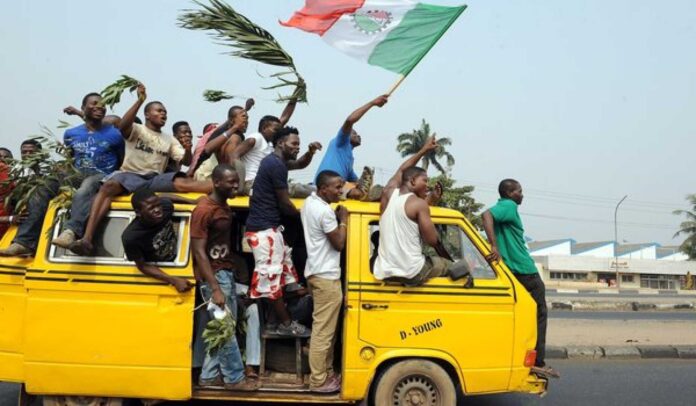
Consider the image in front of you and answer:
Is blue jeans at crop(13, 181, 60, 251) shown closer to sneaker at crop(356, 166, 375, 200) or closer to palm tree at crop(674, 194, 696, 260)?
sneaker at crop(356, 166, 375, 200)

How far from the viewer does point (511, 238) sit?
21.0ft

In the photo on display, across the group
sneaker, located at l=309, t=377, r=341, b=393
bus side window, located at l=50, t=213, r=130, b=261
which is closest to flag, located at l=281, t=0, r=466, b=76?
bus side window, located at l=50, t=213, r=130, b=261

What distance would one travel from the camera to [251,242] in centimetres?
519

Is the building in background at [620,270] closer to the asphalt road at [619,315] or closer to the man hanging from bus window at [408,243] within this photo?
the asphalt road at [619,315]

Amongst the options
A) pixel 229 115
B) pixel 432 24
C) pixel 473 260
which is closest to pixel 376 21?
pixel 432 24

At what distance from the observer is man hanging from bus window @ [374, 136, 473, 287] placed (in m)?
5.14

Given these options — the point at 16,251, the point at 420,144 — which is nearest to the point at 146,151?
the point at 16,251

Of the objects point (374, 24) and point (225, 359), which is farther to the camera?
point (374, 24)

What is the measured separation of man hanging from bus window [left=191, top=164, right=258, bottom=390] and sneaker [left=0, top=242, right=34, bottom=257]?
1461mm

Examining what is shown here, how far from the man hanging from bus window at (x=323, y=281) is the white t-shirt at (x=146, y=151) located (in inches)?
67.3

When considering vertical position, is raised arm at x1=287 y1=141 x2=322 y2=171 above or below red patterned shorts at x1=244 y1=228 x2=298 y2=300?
above

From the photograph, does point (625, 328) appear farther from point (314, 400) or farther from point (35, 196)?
point (35, 196)

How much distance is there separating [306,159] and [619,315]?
11.9 m

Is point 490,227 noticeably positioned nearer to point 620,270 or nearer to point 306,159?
point 306,159
